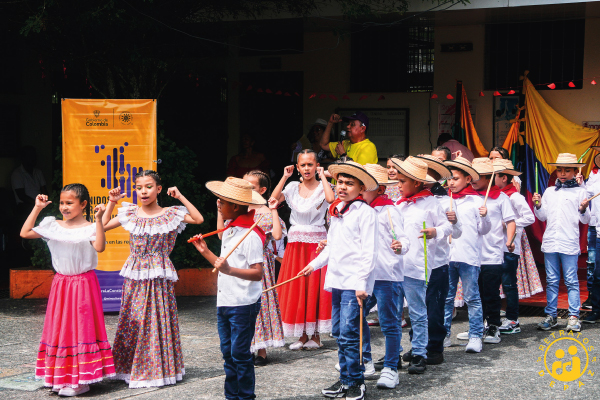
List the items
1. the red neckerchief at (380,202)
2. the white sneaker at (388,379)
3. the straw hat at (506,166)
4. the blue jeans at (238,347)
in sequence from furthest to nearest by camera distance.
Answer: the straw hat at (506,166)
the red neckerchief at (380,202)
the white sneaker at (388,379)
the blue jeans at (238,347)

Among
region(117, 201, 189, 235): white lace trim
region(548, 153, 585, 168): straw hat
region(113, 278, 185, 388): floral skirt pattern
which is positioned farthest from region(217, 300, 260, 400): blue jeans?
region(548, 153, 585, 168): straw hat

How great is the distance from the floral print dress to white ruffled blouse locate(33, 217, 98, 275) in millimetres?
291

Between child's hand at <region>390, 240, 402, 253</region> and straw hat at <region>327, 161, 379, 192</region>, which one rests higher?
straw hat at <region>327, 161, 379, 192</region>

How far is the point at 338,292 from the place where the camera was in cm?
511

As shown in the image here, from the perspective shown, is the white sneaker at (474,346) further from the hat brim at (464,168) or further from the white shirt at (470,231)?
the hat brim at (464,168)

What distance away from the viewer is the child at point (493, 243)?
673 centimetres

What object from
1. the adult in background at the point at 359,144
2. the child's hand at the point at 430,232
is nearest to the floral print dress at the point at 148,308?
the child's hand at the point at 430,232

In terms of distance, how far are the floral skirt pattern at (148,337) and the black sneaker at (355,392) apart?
55.3 inches

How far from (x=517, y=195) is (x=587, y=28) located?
446 centimetres

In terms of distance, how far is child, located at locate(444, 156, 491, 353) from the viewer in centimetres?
645

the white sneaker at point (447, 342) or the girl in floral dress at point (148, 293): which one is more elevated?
the girl in floral dress at point (148, 293)

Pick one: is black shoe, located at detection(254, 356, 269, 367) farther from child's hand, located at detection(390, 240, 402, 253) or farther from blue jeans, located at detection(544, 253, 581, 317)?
blue jeans, located at detection(544, 253, 581, 317)

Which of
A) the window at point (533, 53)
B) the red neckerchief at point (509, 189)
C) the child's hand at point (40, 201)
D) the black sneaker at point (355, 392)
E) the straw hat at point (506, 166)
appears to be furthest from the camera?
the window at point (533, 53)

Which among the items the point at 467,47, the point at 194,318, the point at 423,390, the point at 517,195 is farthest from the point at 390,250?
the point at 467,47
